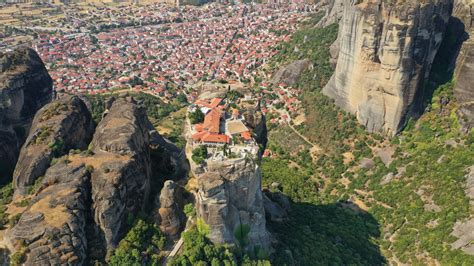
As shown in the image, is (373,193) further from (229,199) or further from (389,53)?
(229,199)

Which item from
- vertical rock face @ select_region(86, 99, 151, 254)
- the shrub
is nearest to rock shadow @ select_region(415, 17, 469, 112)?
the shrub

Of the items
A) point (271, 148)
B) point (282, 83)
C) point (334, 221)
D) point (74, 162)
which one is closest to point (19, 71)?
point (74, 162)

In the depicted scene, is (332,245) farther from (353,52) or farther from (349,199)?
(353,52)

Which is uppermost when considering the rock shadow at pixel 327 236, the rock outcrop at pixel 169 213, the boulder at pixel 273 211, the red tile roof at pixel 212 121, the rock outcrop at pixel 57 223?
the red tile roof at pixel 212 121

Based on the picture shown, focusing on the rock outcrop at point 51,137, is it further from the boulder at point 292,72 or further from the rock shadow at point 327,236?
the boulder at point 292,72

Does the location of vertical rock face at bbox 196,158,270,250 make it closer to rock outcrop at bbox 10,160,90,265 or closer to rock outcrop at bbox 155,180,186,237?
rock outcrop at bbox 155,180,186,237

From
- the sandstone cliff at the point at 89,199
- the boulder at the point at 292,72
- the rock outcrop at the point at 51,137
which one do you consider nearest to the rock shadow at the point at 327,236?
the sandstone cliff at the point at 89,199
